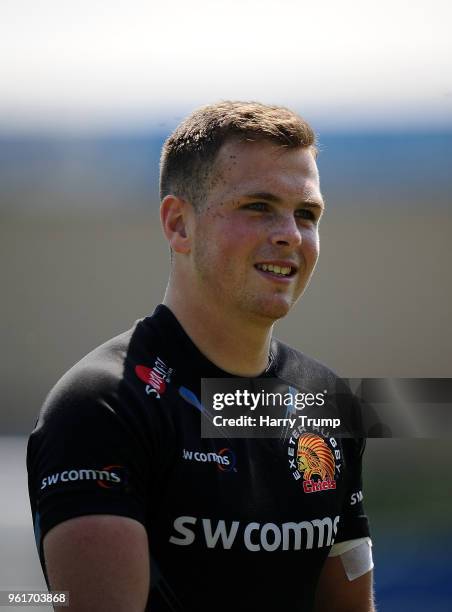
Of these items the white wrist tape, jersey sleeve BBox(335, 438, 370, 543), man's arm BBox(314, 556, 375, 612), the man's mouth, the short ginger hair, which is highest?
the short ginger hair

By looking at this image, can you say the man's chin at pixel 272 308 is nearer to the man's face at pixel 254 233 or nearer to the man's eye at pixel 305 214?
the man's face at pixel 254 233

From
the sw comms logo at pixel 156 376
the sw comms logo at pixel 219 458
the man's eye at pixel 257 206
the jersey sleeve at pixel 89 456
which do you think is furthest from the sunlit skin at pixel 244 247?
the jersey sleeve at pixel 89 456

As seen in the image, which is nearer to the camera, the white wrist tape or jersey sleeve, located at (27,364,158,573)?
jersey sleeve, located at (27,364,158,573)

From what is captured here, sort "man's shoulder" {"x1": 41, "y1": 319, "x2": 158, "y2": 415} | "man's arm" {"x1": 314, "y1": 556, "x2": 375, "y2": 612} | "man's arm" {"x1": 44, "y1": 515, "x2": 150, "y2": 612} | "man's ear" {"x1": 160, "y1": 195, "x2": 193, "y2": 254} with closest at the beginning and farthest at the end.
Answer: "man's arm" {"x1": 44, "y1": 515, "x2": 150, "y2": 612}
"man's shoulder" {"x1": 41, "y1": 319, "x2": 158, "y2": 415}
"man's ear" {"x1": 160, "y1": 195, "x2": 193, "y2": 254}
"man's arm" {"x1": 314, "y1": 556, "x2": 375, "y2": 612}

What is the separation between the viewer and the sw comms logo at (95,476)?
6.12 feet

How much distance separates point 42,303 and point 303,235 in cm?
816

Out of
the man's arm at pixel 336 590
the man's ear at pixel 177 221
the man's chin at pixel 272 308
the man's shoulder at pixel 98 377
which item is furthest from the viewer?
the man's arm at pixel 336 590

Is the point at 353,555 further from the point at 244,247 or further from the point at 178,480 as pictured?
the point at 244,247

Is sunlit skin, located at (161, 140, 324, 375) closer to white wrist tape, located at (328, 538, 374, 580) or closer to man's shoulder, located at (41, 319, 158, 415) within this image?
man's shoulder, located at (41, 319, 158, 415)

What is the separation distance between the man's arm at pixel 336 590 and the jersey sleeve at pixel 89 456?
2.14 feet

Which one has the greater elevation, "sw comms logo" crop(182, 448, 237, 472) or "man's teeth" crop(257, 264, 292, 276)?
"man's teeth" crop(257, 264, 292, 276)

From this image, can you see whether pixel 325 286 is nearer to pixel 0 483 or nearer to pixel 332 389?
pixel 0 483

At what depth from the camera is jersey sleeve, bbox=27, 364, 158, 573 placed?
186 cm

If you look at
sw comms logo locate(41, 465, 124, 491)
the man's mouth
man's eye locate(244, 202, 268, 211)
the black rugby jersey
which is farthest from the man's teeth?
sw comms logo locate(41, 465, 124, 491)
